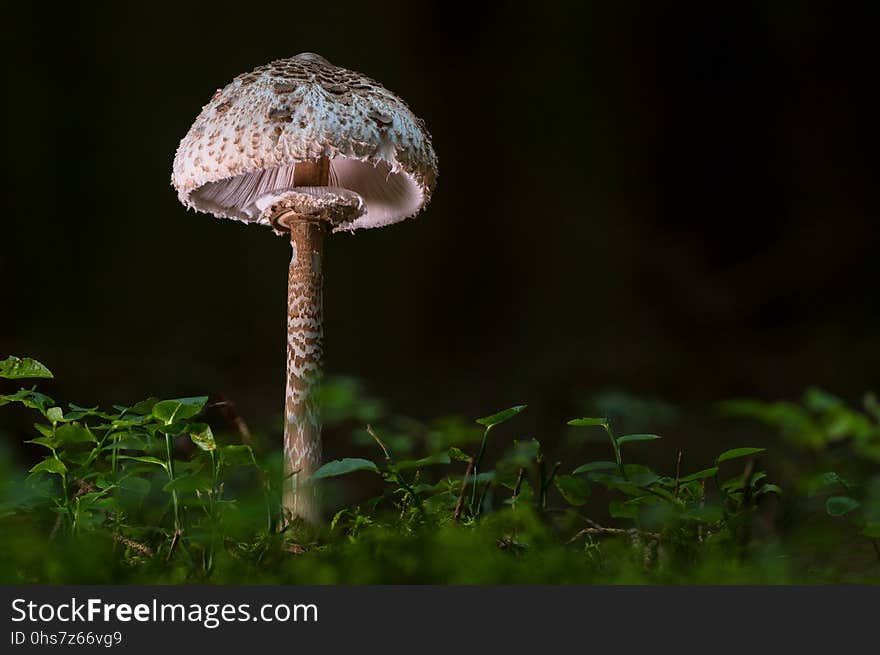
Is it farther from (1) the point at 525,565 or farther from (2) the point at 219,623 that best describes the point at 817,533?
(2) the point at 219,623

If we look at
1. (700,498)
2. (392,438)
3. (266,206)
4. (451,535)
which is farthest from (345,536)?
(266,206)

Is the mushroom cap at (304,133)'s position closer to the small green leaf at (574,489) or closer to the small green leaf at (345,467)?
the small green leaf at (345,467)

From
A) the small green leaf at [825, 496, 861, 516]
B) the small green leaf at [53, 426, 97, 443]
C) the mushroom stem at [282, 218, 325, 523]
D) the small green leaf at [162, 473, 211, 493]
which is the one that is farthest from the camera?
the mushroom stem at [282, 218, 325, 523]

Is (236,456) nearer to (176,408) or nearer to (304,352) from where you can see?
(176,408)

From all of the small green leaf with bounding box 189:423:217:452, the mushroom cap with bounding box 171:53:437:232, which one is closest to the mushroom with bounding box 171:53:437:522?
the mushroom cap with bounding box 171:53:437:232

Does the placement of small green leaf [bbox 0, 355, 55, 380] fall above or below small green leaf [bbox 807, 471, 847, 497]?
above

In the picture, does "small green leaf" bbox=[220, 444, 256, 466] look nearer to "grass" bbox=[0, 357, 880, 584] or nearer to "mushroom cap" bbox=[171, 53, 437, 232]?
"grass" bbox=[0, 357, 880, 584]

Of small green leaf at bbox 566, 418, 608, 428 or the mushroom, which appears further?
the mushroom

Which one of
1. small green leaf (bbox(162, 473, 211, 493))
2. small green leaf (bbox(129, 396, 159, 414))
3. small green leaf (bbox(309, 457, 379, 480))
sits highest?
small green leaf (bbox(129, 396, 159, 414))

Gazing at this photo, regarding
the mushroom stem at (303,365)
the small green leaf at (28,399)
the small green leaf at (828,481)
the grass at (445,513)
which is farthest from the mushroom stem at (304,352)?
the small green leaf at (828,481)
